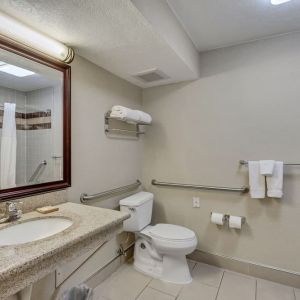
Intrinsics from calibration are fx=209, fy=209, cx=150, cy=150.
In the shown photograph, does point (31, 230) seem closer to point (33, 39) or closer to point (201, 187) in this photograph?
point (33, 39)

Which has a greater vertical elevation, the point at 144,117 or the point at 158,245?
the point at 144,117

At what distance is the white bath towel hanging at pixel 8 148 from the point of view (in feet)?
4.18

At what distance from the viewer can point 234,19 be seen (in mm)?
1701

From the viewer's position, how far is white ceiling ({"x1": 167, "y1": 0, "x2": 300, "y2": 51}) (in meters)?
1.53

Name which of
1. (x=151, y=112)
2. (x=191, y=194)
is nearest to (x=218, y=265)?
(x=191, y=194)

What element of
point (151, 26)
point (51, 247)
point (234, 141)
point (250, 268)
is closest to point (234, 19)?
point (151, 26)

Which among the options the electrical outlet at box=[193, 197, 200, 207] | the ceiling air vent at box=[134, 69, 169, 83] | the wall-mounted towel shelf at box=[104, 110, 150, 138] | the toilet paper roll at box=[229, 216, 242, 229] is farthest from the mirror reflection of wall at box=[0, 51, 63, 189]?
the toilet paper roll at box=[229, 216, 242, 229]

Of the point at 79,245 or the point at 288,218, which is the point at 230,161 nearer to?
the point at 288,218

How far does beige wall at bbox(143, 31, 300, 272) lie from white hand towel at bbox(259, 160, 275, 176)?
12 cm

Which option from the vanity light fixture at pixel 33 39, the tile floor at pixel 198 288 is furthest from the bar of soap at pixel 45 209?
the vanity light fixture at pixel 33 39

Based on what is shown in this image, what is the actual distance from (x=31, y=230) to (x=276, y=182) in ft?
6.20

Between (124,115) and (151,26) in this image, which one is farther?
(124,115)

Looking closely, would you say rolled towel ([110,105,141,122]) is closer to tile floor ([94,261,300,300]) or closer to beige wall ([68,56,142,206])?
beige wall ([68,56,142,206])

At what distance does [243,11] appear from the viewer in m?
1.60
